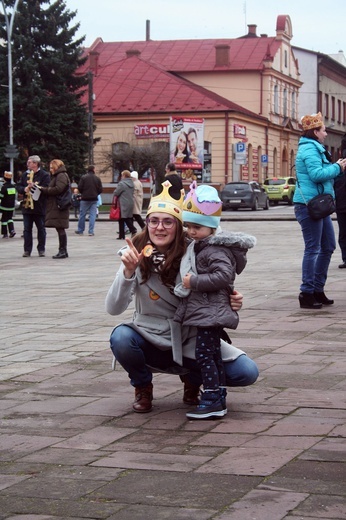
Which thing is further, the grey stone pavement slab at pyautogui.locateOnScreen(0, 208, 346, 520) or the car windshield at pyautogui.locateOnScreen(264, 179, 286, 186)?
the car windshield at pyautogui.locateOnScreen(264, 179, 286, 186)

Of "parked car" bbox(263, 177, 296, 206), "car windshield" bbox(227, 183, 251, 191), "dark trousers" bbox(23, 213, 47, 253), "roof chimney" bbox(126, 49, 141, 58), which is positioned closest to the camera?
"dark trousers" bbox(23, 213, 47, 253)

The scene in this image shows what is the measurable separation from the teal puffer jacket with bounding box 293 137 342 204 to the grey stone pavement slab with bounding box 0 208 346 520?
3.73 ft

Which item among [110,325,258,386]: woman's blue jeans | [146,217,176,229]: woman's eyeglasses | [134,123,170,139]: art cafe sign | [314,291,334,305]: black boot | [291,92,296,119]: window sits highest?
[291,92,296,119]: window

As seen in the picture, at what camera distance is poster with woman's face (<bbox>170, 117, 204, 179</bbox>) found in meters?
54.6

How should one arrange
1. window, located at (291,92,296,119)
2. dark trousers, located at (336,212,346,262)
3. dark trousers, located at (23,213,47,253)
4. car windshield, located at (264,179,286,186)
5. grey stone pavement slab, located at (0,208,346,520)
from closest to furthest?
grey stone pavement slab, located at (0,208,346,520) → dark trousers, located at (336,212,346,262) → dark trousers, located at (23,213,47,253) → car windshield, located at (264,179,286,186) → window, located at (291,92,296,119)

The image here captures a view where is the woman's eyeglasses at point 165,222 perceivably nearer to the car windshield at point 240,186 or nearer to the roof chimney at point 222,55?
the car windshield at point 240,186

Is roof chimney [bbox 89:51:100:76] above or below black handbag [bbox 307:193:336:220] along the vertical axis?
above

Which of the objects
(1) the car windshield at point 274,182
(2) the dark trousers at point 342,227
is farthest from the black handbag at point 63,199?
(1) the car windshield at point 274,182

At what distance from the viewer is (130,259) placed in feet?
18.4

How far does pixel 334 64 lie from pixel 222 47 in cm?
2168

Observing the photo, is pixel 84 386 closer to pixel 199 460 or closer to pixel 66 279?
pixel 199 460

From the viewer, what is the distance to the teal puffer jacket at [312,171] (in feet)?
32.9

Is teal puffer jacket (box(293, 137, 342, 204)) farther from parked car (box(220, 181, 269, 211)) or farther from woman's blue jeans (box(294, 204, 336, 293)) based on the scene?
parked car (box(220, 181, 269, 211))

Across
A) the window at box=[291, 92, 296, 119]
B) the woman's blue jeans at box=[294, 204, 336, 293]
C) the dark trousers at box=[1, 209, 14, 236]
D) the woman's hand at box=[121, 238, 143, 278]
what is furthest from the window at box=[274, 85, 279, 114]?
the woman's hand at box=[121, 238, 143, 278]
